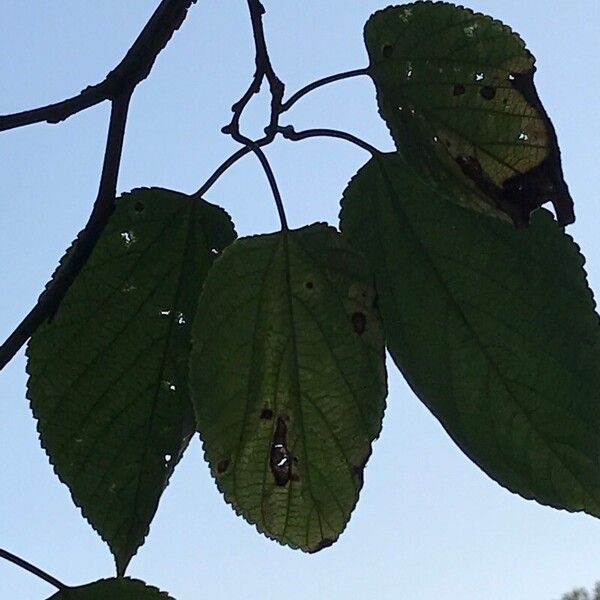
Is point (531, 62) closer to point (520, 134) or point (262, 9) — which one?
point (520, 134)

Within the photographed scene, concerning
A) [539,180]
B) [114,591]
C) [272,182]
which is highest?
[272,182]

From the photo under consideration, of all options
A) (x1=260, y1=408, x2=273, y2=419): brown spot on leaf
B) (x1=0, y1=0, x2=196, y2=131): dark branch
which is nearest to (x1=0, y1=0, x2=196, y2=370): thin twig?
(x1=0, y1=0, x2=196, y2=131): dark branch

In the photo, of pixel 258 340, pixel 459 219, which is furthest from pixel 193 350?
pixel 459 219

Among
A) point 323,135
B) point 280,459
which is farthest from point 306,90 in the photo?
point 280,459

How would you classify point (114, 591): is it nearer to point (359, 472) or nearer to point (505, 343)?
point (359, 472)

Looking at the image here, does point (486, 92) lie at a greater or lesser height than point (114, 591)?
greater

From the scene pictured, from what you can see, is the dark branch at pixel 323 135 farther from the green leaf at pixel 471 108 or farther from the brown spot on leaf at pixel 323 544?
the brown spot on leaf at pixel 323 544

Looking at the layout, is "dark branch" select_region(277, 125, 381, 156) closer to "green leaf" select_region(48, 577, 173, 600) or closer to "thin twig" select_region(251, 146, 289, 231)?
"thin twig" select_region(251, 146, 289, 231)
